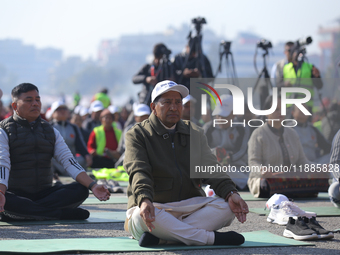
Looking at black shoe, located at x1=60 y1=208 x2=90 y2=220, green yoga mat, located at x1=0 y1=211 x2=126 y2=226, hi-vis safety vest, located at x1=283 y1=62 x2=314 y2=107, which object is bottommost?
green yoga mat, located at x1=0 y1=211 x2=126 y2=226

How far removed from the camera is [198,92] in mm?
9391

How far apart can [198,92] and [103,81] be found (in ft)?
457

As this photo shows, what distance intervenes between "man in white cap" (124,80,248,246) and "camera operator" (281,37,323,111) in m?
4.86

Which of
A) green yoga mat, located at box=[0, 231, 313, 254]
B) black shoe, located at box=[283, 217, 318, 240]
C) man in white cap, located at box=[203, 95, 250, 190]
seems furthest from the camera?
man in white cap, located at box=[203, 95, 250, 190]

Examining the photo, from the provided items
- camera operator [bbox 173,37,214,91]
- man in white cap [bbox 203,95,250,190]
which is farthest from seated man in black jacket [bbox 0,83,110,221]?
camera operator [bbox 173,37,214,91]

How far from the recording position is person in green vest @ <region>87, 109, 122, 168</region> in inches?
429

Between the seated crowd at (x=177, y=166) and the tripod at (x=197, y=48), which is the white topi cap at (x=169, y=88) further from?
the tripod at (x=197, y=48)

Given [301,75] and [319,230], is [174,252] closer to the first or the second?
[319,230]

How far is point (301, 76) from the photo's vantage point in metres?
9.05

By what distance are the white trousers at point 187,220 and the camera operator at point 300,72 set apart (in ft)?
16.2

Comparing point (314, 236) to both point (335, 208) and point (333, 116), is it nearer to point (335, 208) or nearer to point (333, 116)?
point (335, 208)

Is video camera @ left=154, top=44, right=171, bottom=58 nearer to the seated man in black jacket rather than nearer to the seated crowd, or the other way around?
the seated crowd

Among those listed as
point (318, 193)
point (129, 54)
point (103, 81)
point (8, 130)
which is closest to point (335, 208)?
point (318, 193)

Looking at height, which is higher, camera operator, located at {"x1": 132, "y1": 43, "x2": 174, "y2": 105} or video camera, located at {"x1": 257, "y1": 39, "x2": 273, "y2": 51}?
video camera, located at {"x1": 257, "y1": 39, "x2": 273, "y2": 51}
